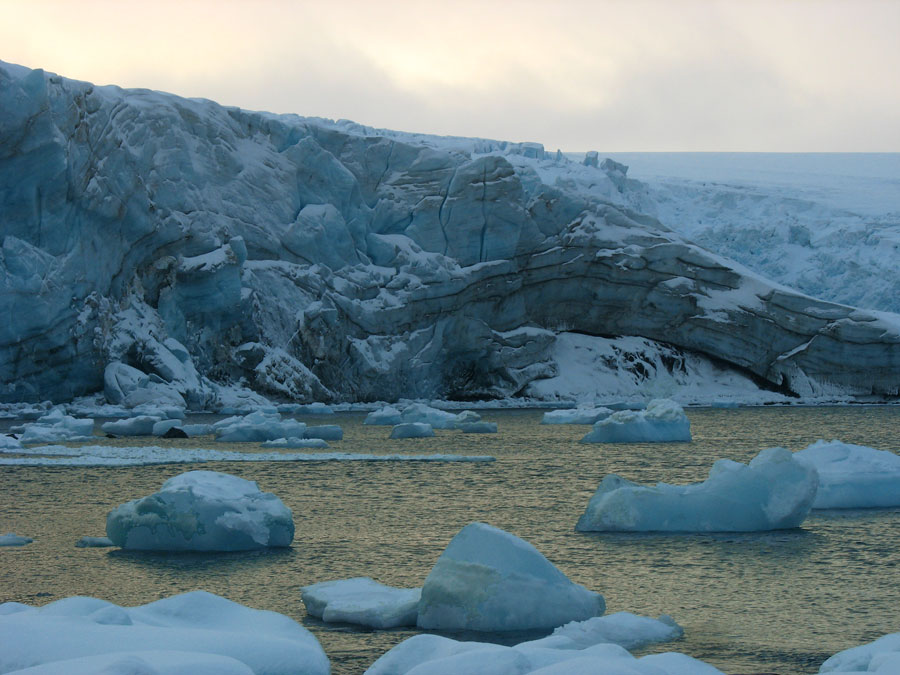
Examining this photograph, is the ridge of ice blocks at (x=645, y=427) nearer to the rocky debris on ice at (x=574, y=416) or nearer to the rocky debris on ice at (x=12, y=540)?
the rocky debris on ice at (x=574, y=416)

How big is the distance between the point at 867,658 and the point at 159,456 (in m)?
14.3

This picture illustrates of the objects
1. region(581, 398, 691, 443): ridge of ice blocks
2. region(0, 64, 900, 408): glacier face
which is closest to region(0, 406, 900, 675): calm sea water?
region(581, 398, 691, 443): ridge of ice blocks

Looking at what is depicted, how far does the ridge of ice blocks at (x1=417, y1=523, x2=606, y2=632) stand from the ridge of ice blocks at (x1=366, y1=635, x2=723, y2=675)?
123cm

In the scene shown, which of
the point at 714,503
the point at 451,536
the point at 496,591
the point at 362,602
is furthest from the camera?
the point at 714,503

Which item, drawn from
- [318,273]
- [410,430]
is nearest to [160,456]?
[410,430]

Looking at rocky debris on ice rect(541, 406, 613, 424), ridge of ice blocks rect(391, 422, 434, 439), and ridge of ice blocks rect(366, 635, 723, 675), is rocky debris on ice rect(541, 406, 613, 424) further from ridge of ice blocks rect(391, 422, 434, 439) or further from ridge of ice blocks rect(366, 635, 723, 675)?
ridge of ice blocks rect(366, 635, 723, 675)

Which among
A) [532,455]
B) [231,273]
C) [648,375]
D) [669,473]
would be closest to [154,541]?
[669,473]

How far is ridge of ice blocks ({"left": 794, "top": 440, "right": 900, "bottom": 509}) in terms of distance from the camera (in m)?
12.8

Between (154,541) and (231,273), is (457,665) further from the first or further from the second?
(231,273)

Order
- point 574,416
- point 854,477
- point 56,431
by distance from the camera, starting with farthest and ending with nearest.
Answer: point 574,416 → point 56,431 → point 854,477

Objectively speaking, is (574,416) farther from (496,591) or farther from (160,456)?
(496,591)

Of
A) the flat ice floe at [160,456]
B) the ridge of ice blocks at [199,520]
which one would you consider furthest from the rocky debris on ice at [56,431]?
the ridge of ice blocks at [199,520]

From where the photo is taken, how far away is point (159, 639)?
545 centimetres

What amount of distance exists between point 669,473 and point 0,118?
18491 millimetres
